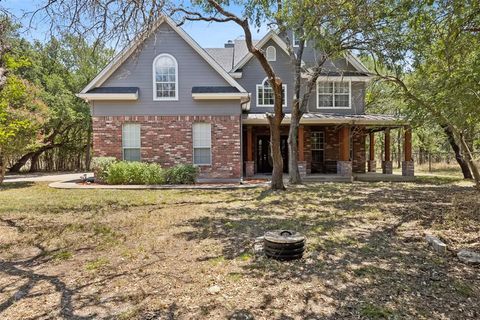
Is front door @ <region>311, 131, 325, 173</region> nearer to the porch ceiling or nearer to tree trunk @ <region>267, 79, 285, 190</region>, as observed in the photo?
the porch ceiling

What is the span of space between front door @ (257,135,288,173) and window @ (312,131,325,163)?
1.54 metres

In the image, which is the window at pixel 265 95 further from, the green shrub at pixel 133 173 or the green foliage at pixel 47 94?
the green foliage at pixel 47 94

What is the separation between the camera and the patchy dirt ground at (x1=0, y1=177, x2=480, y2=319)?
3312 millimetres

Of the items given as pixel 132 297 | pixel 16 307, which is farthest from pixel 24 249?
pixel 132 297

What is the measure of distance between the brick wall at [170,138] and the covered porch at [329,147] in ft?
5.77

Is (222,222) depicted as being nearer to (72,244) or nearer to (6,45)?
(72,244)

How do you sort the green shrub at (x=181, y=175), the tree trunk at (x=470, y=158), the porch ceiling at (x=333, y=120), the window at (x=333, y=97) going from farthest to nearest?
the window at (x=333, y=97) < the porch ceiling at (x=333, y=120) < the green shrub at (x=181, y=175) < the tree trunk at (x=470, y=158)

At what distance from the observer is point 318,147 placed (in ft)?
61.8

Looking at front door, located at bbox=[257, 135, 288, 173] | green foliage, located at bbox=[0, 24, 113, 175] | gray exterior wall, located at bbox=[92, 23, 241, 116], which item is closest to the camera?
green foliage, located at bbox=[0, 24, 113, 175]

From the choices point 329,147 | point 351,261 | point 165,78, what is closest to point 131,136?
point 165,78

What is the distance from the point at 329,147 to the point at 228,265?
50.3 ft

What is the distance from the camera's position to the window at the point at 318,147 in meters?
18.8

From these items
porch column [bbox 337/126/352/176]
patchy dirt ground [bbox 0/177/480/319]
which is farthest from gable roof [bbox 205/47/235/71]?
patchy dirt ground [bbox 0/177/480/319]

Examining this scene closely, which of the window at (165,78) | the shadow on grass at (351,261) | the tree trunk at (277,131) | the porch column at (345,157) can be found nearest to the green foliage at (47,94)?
the window at (165,78)
